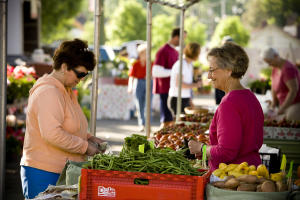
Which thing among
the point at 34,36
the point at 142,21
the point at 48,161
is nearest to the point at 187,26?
the point at 142,21

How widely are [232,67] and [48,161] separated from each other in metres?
1.43

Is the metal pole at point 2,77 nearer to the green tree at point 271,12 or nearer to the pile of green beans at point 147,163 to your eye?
the pile of green beans at point 147,163

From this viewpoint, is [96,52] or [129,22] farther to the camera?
[129,22]

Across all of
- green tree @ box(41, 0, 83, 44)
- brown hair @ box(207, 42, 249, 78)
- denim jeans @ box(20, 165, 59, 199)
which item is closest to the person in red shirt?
denim jeans @ box(20, 165, 59, 199)

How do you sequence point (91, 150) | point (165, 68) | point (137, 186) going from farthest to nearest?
point (165, 68) < point (91, 150) < point (137, 186)

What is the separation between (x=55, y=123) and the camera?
3387mm

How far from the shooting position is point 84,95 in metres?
13.2

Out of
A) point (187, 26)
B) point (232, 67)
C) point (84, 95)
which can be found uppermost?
point (187, 26)

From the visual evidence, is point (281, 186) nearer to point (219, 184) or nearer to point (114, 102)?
point (219, 184)

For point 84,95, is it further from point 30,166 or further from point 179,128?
point 30,166

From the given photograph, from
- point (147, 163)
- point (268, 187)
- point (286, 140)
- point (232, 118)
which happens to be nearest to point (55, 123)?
point (147, 163)

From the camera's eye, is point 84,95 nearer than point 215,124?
No

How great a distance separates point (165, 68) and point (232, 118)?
205 inches

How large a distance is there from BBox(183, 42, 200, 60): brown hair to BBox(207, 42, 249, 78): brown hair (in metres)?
4.47
